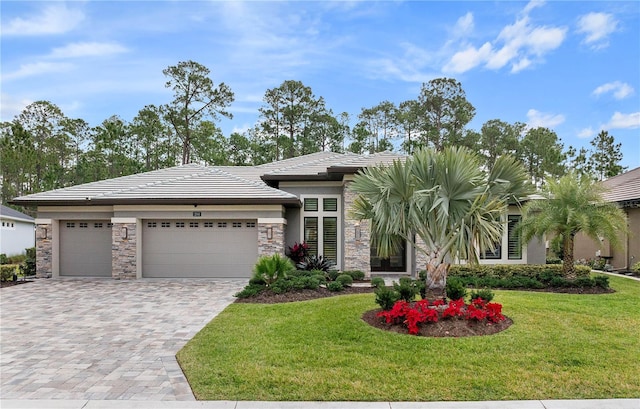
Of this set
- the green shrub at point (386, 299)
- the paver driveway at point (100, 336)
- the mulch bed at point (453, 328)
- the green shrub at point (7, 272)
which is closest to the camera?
the paver driveway at point (100, 336)

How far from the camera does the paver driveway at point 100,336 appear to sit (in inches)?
182

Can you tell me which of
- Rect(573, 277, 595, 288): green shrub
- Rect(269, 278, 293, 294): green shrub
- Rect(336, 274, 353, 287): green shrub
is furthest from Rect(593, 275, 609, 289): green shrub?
A: Rect(269, 278, 293, 294): green shrub

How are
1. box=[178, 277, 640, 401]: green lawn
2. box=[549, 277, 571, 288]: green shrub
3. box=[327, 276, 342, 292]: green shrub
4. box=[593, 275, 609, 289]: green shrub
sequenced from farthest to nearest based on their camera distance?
box=[549, 277, 571, 288]: green shrub, box=[593, 275, 609, 289]: green shrub, box=[327, 276, 342, 292]: green shrub, box=[178, 277, 640, 401]: green lawn

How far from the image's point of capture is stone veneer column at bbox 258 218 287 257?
13312mm

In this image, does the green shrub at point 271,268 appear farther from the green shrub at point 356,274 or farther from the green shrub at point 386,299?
the green shrub at point 386,299

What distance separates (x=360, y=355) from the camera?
5379mm

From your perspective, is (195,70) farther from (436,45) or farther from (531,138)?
(531,138)

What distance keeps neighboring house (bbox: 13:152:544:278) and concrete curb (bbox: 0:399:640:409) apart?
359 inches

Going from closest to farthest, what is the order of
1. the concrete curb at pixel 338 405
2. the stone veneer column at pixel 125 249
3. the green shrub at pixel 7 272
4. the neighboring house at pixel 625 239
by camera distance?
the concrete curb at pixel 338 405 → the green shrub at pixel 7 272 → the stone veneer column at pixel 125 249 → the neighboring house at pixel 625 239

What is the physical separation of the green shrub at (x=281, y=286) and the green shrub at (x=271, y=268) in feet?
0.58

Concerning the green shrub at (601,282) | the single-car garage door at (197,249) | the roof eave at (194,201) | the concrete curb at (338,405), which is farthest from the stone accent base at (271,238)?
the green shrub at (601,282)

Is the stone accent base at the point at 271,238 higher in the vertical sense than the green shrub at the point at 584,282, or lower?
higher

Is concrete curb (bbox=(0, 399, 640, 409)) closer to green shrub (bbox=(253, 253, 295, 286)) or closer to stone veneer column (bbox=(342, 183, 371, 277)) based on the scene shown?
green shrub (bbox=(253, 253, 295, 286))

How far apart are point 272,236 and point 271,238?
8 centimetres
